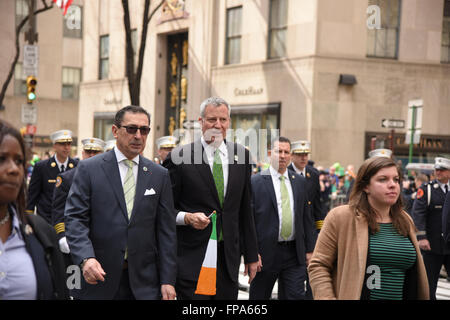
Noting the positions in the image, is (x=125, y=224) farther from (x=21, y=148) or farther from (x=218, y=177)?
(x=21, y=148)

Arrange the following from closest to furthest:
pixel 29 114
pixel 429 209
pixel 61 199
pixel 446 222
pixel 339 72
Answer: pixel 61 199, pixel 446 222, pixel 429 209, pixel 29 114, pixel 339 72

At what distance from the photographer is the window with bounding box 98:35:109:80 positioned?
37.4 m

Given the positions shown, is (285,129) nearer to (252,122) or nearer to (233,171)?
(252,122)

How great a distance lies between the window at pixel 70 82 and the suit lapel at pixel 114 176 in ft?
169

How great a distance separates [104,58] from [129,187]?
3344cm

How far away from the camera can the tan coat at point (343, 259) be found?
14.5 feet

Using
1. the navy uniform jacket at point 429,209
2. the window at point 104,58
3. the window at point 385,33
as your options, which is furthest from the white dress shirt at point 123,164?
the window at point 104,58

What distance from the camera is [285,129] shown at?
24156 millimetres

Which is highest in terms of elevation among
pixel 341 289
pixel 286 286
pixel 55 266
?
pixel 55 266

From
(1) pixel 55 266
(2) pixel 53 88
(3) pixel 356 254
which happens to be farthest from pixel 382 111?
(2) pixel 53 88

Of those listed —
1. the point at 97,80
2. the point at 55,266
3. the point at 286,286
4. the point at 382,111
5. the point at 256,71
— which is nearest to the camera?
the point at 55,266

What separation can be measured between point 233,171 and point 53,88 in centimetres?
5099

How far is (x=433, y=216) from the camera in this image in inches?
415

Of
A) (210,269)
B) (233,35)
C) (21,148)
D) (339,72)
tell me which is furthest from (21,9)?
(21,148)
